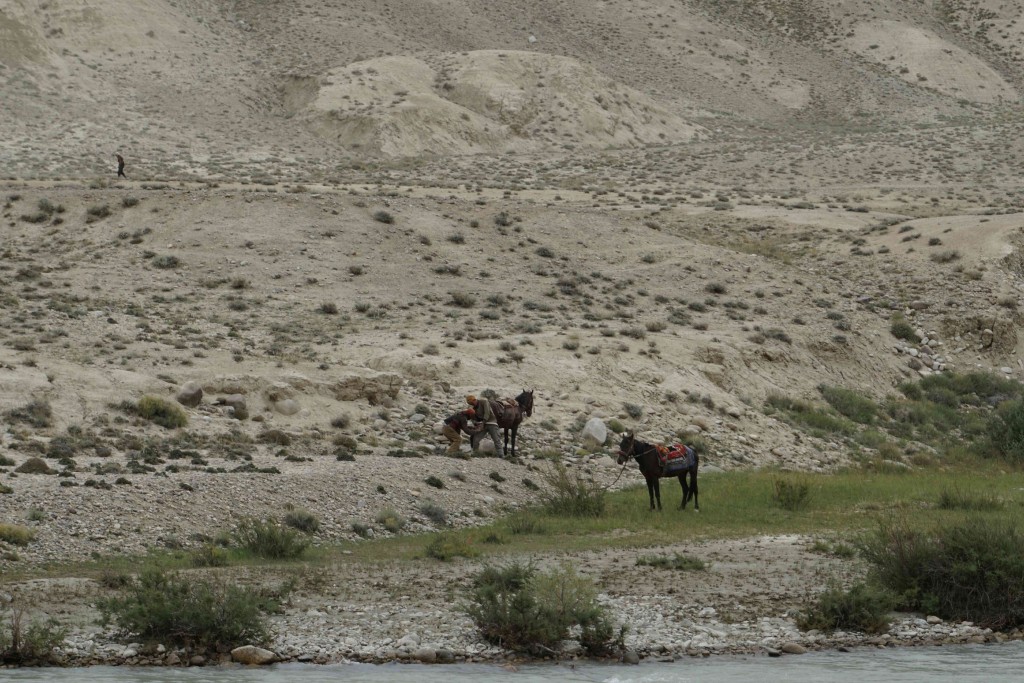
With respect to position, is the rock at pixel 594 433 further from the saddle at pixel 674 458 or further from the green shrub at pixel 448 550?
the green shrub at pixel 448 550

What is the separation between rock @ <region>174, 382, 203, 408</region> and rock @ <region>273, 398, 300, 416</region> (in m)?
1.56

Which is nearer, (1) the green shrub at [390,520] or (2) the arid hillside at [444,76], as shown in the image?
(1) the green shrub at [390,520]

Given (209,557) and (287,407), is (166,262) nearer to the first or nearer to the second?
(287,407)

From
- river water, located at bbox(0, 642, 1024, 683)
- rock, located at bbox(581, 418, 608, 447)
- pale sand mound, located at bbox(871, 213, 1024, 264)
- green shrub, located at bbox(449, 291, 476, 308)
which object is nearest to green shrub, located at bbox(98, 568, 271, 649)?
river water, located at bbox(0, 642, 1024, 683)

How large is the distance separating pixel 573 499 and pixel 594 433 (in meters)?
5.16

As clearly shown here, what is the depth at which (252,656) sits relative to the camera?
1514 cm

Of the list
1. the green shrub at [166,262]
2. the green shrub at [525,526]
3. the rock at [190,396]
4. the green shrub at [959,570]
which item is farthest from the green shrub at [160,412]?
the green shrub at [166,262]

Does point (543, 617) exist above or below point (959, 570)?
below

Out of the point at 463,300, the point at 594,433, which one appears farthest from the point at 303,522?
→ the point at 463,300

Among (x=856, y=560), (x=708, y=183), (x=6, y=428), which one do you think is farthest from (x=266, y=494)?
(x=708, y=183)

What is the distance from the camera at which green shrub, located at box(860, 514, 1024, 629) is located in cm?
1723

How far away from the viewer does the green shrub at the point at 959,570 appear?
56.5ft

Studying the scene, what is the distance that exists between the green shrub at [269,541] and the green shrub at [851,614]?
7.28 metres

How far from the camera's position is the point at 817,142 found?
78.5 meters
